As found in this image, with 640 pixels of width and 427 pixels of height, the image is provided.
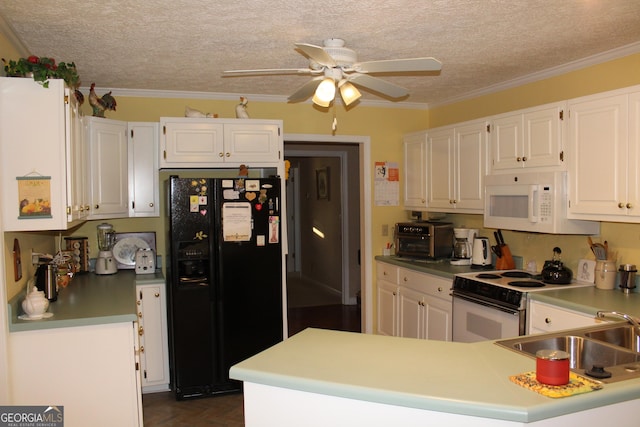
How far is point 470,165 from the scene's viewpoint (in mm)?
4090

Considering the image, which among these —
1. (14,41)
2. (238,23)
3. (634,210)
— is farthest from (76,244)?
(634,210)

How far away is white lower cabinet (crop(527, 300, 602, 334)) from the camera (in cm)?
275

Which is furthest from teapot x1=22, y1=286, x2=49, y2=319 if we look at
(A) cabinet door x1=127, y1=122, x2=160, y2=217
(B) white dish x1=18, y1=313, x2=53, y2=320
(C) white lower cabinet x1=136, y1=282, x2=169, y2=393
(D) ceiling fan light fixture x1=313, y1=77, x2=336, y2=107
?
(D) ceiling fan light fixture x1=313, y1=77, x2=336, y2=107

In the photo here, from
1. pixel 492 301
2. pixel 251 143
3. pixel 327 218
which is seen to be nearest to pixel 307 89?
pixel 251 143

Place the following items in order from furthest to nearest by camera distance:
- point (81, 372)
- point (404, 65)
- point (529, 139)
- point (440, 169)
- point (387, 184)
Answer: point (387, 184)
point (440, 169)
point (529, 139)
point (81, 372)
point (404, 65)

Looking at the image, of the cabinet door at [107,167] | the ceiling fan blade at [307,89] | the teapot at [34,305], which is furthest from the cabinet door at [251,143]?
the teapot at [34,305]

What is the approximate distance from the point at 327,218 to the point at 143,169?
411cm

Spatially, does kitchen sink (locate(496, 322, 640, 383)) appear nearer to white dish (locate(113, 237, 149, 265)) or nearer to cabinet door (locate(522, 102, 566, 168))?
cabinet door (locate(522, 102, 566, 168))

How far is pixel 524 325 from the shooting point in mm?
3152

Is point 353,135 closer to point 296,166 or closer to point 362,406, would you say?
point 362,406

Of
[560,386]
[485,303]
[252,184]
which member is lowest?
[485,303]

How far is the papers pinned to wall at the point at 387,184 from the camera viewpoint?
503 centimetres

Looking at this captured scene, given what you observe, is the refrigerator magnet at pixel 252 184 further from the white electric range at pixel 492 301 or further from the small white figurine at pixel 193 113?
the white electric range at pixel 492 301

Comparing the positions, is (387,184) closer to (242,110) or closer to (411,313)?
(411,313)
